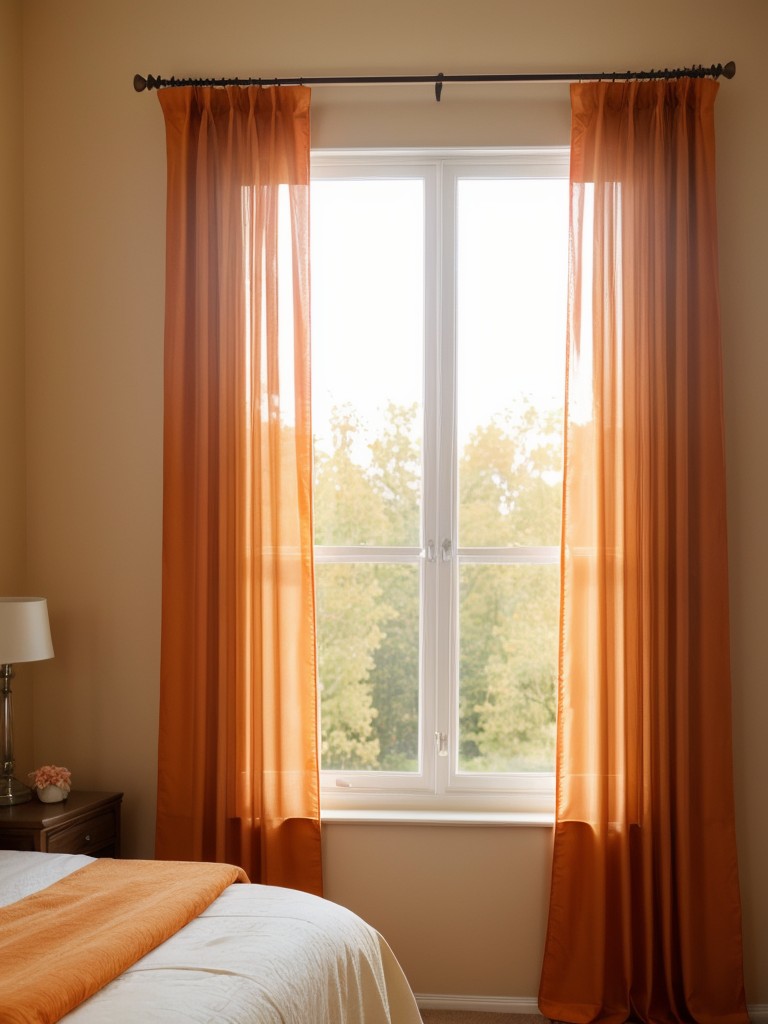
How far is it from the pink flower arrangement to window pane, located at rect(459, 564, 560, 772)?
4.32 feet

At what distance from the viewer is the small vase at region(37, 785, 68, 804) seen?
308 centimetres

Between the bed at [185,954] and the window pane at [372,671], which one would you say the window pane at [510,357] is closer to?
the window pane at [372,671]

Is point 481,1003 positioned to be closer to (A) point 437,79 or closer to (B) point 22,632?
(B) point 22,632

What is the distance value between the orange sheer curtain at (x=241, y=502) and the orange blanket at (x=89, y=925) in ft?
2.31

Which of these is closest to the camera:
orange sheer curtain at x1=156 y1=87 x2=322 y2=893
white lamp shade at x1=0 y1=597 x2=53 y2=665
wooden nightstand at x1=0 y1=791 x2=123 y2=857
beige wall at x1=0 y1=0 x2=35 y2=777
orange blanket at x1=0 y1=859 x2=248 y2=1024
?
orange blanket at x1=0 y1=859 x2=248 y2=1024

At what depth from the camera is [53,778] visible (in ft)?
10.1

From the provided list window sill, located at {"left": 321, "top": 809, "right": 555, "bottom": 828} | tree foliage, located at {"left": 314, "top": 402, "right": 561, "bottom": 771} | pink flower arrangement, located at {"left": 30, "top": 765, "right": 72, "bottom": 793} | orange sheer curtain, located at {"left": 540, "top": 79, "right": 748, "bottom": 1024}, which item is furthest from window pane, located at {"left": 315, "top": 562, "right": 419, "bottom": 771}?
pink flower arrangement, located at {"left": 30, "top": 765, "right": 72, "bottom": 793}

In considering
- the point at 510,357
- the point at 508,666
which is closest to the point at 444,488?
the point at 510,357

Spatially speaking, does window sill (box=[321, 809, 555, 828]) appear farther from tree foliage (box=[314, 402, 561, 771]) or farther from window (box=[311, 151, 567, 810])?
tree foliage (box=[314, 402, 561, 771])

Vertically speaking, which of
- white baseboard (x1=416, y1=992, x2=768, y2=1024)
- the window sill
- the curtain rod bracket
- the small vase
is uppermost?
the curtain rod bracket

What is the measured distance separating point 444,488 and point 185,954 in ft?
5.97

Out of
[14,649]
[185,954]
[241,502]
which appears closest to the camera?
[185,954]

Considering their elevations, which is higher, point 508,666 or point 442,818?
point 508,666

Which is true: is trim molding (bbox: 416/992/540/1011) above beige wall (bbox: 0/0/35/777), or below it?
below
